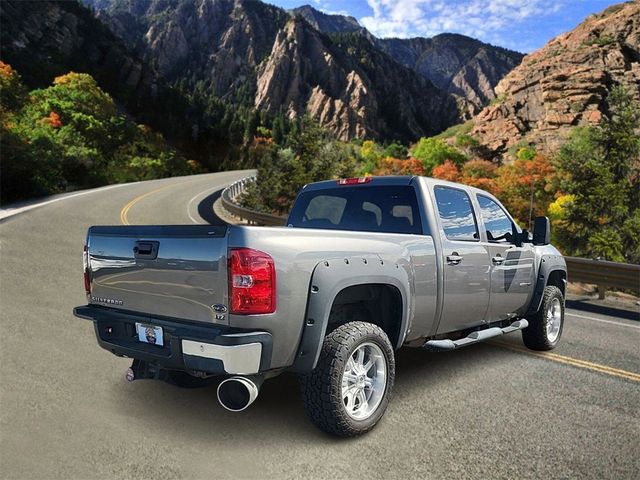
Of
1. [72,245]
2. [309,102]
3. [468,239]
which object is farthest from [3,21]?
[309,102]

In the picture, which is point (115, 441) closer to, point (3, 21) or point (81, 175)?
point (81, 175)

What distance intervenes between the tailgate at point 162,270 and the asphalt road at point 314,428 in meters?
0.89

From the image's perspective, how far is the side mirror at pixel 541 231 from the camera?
5.21 m

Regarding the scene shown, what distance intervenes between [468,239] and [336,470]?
102 inches

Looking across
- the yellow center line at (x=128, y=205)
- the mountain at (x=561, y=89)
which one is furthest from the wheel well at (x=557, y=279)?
the mountain at (x=561, y=89)

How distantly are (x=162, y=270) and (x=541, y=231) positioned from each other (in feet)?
13.3

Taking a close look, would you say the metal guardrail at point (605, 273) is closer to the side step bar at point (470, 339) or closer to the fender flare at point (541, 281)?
the fender flare at point (541, 281)

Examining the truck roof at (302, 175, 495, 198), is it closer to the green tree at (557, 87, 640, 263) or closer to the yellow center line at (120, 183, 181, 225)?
the yellow center line at (120, 183, 181, 225)

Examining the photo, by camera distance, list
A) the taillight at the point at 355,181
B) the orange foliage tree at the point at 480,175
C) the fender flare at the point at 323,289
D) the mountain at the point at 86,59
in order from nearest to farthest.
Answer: the fender flare at the point at 323,289 < the taillight at the point at 355,181 < the orange foliage tree at the point at 480,175 < the mountain at the point at 86,59

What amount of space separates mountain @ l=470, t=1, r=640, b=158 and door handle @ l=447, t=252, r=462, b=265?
72476mm

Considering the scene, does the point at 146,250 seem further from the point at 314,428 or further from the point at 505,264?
the point at 505,264

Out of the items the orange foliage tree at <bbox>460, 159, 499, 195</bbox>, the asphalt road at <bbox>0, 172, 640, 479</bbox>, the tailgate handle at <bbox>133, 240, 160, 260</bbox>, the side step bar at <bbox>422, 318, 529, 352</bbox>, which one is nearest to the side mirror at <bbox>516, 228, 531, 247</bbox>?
the side step bar at <bbox>422, 318, 529, 352</bbox>

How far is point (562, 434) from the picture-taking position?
3.55m

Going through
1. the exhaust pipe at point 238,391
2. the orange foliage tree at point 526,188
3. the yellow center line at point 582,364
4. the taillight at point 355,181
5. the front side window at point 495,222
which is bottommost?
the orange foliage tree at point 526,188
